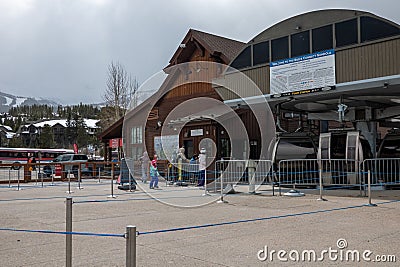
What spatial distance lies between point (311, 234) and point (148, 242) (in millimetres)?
2701

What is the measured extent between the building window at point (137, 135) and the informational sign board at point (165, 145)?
218 centimetres

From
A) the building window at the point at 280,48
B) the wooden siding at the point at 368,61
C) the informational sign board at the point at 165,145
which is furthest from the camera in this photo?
the informational sign board at the point at 165,145

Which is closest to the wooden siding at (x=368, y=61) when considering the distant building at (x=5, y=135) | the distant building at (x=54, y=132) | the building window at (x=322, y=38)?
the building window at (x=322, y=38)

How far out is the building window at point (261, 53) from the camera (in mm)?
19328

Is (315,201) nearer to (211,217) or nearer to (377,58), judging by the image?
(211,217)

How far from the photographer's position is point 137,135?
108 ft

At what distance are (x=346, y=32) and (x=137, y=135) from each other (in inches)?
769

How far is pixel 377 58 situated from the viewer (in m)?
15.1

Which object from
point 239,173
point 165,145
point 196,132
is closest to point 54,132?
point 165,145

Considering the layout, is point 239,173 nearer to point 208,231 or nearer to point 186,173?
point 186,173

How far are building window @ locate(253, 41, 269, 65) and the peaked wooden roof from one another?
6649mm

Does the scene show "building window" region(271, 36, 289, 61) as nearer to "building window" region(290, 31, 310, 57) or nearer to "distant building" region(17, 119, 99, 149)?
"building window" region(290, 31, 310, 57)

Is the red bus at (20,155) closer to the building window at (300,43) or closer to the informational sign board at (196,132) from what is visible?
the informational sign board at (196,132)

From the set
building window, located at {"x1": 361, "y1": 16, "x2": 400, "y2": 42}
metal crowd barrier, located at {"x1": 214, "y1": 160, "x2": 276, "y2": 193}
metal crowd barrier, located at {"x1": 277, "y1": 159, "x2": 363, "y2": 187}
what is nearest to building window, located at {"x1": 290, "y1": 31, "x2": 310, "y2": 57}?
building window, located at {"x1": 361, "y1": 16, "x2": 400, "y2": 42}
